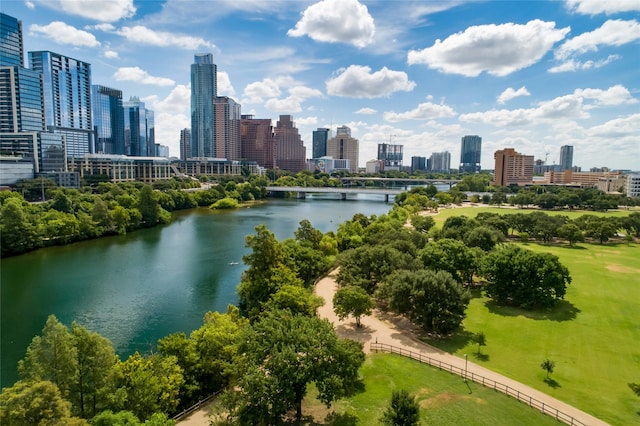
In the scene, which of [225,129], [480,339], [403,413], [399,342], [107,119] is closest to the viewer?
[403,413]

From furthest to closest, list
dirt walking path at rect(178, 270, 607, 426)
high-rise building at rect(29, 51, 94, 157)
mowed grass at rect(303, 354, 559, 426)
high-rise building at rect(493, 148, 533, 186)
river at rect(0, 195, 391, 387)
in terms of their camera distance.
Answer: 1. high-rise building at rect(493, 148, 533, 186)
2. high-rise building at rect(29, 51, 94, 157)
3. river at rect(0, 195, 391, 387)
4. dirt walking path at rect(178, 270, 607, 426)
5. mowed grass at rect(303, 354, 559, 426)

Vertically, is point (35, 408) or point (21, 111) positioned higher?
point (21, 111)

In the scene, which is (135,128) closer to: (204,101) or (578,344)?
(204,101)

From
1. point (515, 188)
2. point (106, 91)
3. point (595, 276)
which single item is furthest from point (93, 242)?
point (106, 91)

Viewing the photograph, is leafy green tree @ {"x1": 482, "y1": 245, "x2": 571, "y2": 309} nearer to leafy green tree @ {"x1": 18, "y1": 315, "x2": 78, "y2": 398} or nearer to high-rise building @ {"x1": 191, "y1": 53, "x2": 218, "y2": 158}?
leafy green tree @ {"x1": 18, "y1": 315, "x2": 78, "y2": 398}

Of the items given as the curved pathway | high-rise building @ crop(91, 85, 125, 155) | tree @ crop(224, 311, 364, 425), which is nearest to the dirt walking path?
the curved pathway

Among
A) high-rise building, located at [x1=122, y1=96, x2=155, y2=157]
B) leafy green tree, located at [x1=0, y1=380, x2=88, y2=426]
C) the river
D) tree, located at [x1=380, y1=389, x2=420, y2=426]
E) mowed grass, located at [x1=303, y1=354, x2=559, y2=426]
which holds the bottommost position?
the river

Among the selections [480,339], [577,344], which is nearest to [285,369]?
[480,339]
